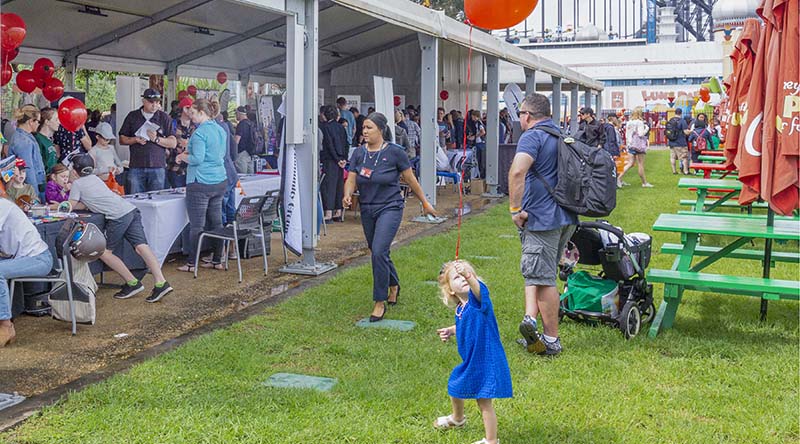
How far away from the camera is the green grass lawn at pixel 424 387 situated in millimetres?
4020

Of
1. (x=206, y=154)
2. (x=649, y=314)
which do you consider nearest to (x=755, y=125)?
(x=649, y=314)

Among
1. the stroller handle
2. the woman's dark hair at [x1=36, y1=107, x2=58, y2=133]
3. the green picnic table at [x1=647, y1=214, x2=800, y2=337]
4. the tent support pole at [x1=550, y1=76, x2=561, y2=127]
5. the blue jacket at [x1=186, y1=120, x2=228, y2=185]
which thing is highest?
the tent support pole at [x1=550, y1=76, x2=561, y2=127]

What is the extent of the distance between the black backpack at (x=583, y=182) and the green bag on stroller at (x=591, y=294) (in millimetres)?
785

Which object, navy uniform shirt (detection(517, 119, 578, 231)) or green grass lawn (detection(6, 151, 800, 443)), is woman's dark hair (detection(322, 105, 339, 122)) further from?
navy uniform shirt (detection(517, 119, 578, 231))

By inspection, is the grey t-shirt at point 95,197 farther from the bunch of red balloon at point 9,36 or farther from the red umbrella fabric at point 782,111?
the red umbrella fabric at point 782,111

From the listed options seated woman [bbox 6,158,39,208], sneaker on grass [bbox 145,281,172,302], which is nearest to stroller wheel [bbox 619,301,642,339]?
sneaker on grass [bbox 145,281,172,302]

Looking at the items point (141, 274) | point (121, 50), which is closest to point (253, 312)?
point (141, 274)

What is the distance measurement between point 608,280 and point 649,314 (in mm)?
518

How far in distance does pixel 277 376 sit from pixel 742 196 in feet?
10.7

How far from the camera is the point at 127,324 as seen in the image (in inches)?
245

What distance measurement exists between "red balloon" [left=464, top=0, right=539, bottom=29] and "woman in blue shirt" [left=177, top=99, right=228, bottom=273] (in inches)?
116

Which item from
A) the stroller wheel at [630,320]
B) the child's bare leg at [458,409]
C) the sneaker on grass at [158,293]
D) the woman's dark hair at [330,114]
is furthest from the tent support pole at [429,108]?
the child's bare leg at [458,409]

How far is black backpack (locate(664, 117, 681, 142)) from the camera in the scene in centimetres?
2094

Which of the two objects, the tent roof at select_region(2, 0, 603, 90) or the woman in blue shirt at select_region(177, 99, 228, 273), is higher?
the tent roof at select_region(2, 0, 603, 90)
